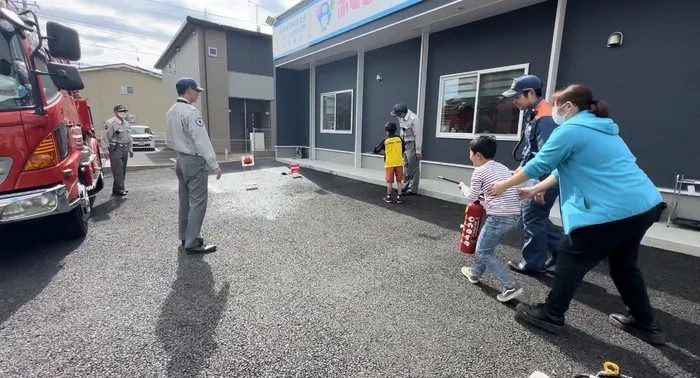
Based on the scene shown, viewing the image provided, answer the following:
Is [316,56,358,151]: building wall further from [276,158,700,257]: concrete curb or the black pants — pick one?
the black pants

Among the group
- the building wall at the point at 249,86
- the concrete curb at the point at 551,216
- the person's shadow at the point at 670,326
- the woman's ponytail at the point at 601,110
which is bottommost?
the person's shadow at the point at 670,326

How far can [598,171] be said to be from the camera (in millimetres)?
2014

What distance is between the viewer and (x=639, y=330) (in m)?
2.31

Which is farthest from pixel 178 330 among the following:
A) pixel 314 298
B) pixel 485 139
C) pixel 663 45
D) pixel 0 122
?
pixel 663 45

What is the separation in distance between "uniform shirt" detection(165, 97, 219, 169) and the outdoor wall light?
6133 mm

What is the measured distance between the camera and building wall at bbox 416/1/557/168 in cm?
590

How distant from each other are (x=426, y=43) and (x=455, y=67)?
1021mm

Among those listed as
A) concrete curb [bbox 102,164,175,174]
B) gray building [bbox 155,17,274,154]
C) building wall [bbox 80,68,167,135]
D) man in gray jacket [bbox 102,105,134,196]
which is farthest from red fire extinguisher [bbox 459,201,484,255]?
building wall [bbox 80,68,167,135]

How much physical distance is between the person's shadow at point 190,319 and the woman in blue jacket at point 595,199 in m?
2.44

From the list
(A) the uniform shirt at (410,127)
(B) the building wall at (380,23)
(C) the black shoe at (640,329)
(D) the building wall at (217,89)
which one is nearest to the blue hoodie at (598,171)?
(C) the black shoe at (640,329)

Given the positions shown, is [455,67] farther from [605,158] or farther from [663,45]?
[605,158]

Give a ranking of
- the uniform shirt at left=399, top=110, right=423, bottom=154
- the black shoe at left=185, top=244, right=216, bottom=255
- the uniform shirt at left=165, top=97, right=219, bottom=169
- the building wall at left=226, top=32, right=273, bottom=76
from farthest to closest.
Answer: the building wall at left=226, top=32, right=273, bottom=76 → the uniform shirt at left=399, top=110, right=423, bottom=154 → the black shoe at left=185, top=244, right=216, bottom=255 → the uniform shirt at left=165, top=97, right=219, bottom=169

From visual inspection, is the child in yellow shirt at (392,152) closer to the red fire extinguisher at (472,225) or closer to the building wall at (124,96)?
the red fire extinguisher at (472,225)

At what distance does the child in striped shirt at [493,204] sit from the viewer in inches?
106
